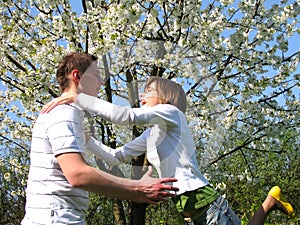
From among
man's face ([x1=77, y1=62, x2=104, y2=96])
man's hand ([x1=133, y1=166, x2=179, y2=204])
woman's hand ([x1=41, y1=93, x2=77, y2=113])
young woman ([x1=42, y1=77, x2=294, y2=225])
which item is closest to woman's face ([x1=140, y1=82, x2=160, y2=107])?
young woman ([x1=42, y1=77, x2=294, y2=225])

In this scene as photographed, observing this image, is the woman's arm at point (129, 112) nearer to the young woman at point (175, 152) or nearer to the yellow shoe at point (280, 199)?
the young woman at point (175, 152)

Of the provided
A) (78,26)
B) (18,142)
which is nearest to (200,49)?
(78,26)

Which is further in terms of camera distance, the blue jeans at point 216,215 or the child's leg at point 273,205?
the child's leg at point 273,205

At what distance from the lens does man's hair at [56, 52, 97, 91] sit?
2.41 m

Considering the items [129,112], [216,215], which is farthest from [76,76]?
[216,215]

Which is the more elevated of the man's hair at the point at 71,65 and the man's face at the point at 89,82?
the man's hair at the point at 71,65

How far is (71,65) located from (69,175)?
26.4 inches

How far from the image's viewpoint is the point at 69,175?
6.58 ft

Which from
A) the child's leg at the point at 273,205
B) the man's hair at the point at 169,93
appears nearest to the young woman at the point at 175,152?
the man's hair at the point at 169,93

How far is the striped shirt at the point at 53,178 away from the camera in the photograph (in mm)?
2156

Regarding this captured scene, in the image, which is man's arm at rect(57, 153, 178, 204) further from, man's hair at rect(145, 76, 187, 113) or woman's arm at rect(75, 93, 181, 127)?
man's hair at rect(145, 76, 187, 113)

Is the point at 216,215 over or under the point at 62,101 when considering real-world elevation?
under

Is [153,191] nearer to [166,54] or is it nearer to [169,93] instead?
[169,93]

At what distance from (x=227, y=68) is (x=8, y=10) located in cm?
415
